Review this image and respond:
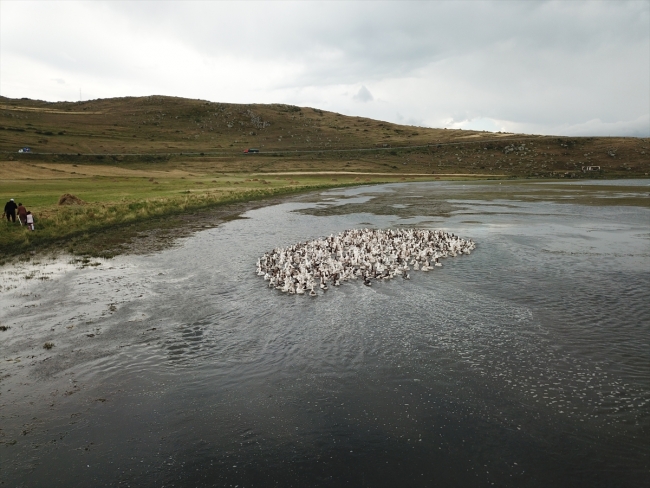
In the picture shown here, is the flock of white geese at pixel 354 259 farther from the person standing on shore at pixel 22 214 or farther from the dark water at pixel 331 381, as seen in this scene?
the person standing on shore at pixel 22 214

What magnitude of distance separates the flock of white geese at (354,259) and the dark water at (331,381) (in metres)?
1.11

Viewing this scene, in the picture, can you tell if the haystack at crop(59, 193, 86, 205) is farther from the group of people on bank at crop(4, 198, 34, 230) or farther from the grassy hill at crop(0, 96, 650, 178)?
the grassy hill at crop(0, 96, 650, 178)

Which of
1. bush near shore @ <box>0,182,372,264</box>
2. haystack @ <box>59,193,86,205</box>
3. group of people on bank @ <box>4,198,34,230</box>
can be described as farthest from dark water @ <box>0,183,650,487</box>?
haystack @ <box>59,193,86,205</box>

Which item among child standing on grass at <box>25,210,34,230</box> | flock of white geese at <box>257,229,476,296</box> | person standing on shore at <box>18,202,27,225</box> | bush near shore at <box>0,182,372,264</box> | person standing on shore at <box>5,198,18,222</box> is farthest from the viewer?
person standing on shore at <box>5,198,18,222</box>

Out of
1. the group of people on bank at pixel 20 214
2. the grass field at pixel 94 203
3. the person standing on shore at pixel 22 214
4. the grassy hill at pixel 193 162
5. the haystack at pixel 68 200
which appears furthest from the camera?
the haystack at pixel 68 200

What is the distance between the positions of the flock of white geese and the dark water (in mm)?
1109

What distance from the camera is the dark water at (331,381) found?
8.32m

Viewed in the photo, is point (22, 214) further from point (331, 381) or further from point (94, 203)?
point (331, 381)

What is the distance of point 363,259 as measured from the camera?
2283 cm

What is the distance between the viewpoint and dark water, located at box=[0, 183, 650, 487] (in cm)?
832

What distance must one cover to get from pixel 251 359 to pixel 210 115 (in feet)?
661

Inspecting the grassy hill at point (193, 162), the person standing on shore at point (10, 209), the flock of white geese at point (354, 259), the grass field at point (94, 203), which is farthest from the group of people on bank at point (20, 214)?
the flock of white geese at point (354, 259)

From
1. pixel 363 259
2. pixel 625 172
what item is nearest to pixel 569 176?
pixel 625 172

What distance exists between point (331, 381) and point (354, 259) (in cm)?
1151
